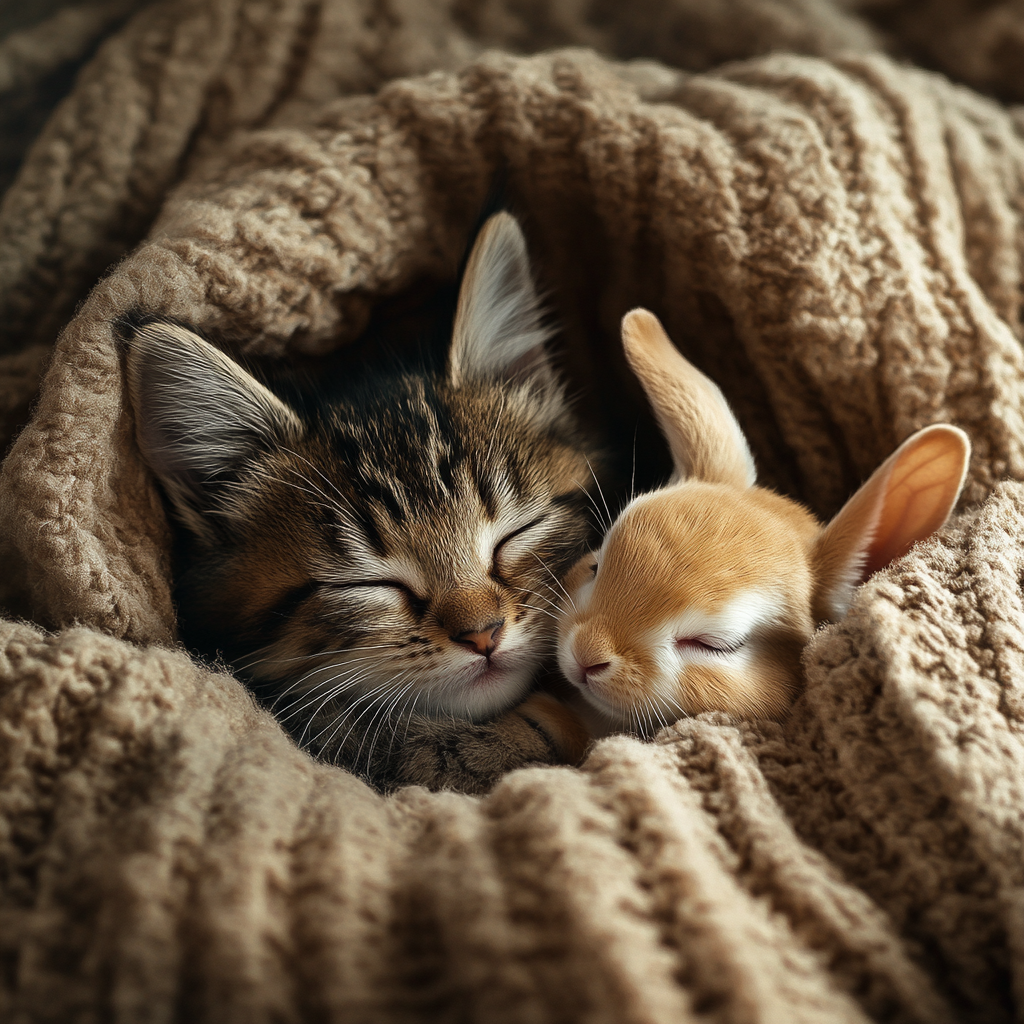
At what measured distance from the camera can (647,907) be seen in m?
0.62

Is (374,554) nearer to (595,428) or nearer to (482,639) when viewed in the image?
(482,639)

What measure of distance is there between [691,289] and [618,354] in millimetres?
209

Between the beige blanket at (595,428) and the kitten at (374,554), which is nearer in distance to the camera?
the beige blanket at (595,428)

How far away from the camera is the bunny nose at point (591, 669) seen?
2.93 feet

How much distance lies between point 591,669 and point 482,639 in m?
0.16

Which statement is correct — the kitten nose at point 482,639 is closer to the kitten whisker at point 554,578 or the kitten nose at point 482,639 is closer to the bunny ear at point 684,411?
the kitten whisker at point 554,578

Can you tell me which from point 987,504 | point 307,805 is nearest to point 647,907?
point 307,805

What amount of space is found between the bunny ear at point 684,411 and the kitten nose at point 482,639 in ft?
1.18

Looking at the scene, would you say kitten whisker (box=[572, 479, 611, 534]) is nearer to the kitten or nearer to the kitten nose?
the kitten

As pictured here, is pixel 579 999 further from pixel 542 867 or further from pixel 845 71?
pixel 845 71

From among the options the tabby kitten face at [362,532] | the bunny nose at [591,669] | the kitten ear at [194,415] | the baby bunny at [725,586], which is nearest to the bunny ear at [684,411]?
the baby bunny at [725,586]

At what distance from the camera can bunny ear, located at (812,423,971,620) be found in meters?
0.90

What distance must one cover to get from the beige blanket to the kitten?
0.09m

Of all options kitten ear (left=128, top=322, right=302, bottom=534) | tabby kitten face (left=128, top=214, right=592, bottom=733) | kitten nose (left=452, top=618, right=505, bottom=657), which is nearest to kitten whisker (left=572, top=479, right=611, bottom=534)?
tabby kitten face (left=128, top=214, right=592, bottom=733)
